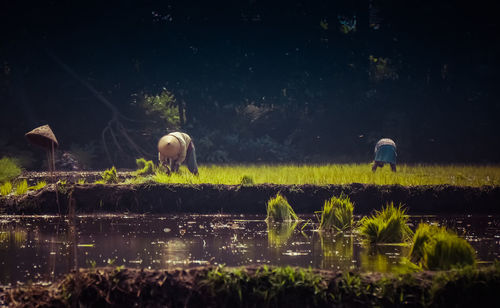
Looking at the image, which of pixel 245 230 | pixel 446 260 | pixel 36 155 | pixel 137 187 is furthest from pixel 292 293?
pixel 36 155

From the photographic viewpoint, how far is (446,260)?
15.1 feet

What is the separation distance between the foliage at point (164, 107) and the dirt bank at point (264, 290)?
54.7 feet

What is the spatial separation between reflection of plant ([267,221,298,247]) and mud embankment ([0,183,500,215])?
3.80 feet

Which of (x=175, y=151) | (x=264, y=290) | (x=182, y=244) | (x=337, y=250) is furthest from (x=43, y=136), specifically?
(x=175, y=151)

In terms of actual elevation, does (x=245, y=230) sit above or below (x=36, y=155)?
below

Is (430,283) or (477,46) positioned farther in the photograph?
(477,46)

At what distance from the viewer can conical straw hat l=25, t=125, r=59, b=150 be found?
18.3ft

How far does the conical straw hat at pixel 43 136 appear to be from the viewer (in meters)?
5.59

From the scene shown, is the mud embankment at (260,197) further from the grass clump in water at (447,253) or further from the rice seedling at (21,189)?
the grass clump in water at (447,253)

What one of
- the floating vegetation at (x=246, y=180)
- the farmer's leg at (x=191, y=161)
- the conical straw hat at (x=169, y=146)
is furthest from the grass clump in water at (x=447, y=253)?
the farmer's leg at (x=191, y=161)

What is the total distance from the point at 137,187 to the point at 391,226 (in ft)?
14.4

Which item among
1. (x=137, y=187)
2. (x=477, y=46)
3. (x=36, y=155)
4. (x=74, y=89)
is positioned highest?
(x=477, y=46)

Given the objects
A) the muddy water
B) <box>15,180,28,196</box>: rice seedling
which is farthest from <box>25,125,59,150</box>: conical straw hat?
<box>15,180,28,196</box>: rice seedling

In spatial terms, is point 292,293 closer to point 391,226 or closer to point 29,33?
point 391,226
